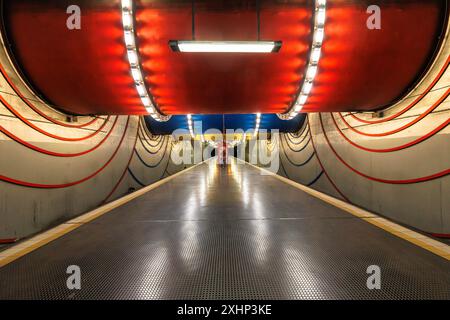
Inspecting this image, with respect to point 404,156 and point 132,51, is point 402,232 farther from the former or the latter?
point 132,51

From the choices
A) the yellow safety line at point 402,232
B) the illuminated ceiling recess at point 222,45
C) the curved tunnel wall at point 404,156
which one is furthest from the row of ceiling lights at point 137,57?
the yellow safety line at point 402,232

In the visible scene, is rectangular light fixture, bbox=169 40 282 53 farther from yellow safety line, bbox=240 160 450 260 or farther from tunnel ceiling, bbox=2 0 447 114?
yellow safety line, bbox=240 160 450 260

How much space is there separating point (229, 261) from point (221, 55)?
10.2ft

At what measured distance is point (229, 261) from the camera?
2.25 m

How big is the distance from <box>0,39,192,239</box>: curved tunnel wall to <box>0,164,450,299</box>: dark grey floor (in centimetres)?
184

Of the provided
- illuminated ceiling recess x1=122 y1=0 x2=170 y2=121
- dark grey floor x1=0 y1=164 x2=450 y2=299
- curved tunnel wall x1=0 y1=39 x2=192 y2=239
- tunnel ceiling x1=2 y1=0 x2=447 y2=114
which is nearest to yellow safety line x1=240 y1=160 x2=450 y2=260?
dark grey floor x1=0 y1=164 x2=450 y2=299

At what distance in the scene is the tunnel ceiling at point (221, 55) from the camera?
10.5 feet

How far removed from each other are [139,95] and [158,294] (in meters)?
3.65

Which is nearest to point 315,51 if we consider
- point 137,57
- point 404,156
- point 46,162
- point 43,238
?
point 137,57

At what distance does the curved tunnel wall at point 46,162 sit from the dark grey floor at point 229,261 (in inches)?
72.4

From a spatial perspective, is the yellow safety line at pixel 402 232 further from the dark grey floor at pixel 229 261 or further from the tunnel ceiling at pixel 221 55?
the tunnel ceiling at pixel 221 55

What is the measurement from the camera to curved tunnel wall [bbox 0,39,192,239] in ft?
12.4

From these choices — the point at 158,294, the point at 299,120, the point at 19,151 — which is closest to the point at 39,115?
the point at 19,151
